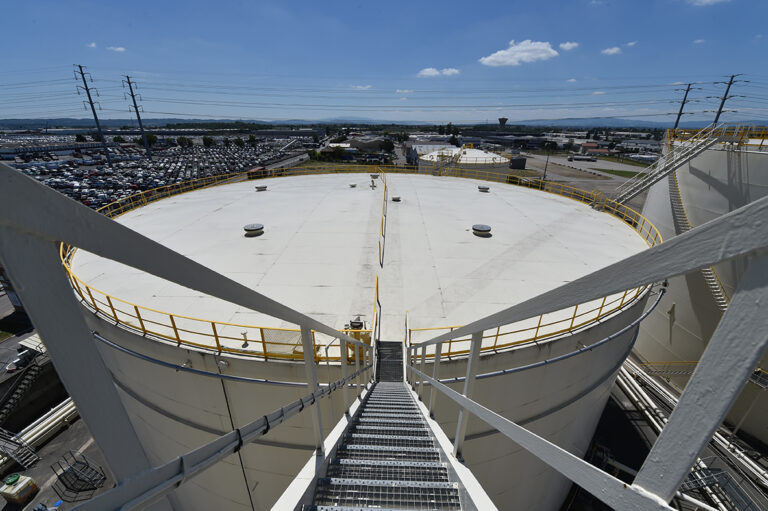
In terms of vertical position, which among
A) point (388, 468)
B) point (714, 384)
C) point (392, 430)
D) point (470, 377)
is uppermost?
point (714, 384)

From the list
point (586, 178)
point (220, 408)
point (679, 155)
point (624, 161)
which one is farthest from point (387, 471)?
point (624, 161)

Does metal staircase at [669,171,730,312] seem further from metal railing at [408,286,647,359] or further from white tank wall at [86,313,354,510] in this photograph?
white tank wall at [86,313,354,510]

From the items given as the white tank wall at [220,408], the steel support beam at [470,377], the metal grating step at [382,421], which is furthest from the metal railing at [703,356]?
the white tank wall at [220,408]

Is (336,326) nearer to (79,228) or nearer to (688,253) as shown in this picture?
(79,228)

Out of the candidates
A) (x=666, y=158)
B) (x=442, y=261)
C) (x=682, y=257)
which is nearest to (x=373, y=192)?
(x=442, y=261)

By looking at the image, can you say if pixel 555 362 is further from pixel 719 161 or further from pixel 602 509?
pixel 719 161

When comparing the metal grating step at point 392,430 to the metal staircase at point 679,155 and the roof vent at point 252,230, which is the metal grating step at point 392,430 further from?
the metal staircase at point 679,155

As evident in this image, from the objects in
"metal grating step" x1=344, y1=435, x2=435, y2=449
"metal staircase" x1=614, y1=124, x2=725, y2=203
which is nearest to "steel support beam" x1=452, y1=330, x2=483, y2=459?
"metal grating step" x1=344, y1=435, x2=435, y2=449

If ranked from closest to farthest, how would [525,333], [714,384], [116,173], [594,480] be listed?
[714,384], [594,480], [525,333], [116,173]
